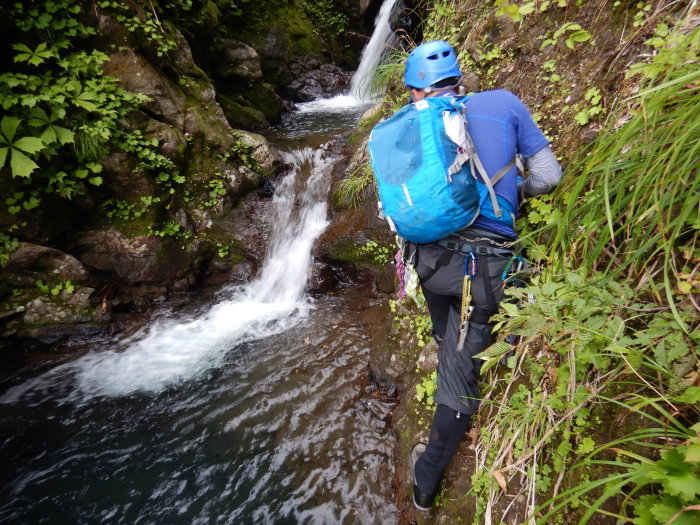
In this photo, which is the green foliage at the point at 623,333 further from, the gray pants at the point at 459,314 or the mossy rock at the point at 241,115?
the mossy rock at the point at 241,115

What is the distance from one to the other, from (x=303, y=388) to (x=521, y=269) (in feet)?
9.52

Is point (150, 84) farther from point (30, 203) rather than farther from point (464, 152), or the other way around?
point (464, 152)

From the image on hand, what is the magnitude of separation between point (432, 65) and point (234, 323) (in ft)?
15.1

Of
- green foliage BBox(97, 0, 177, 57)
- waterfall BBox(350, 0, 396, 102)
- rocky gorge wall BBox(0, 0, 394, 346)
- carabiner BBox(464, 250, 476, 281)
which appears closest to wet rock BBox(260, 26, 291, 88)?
waterfall BBox(350, 0, 396, 102)

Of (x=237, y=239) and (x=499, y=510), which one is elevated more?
(x=237, y=239)

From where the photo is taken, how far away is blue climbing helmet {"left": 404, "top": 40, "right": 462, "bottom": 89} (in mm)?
2104

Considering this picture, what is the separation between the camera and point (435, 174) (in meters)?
1.85

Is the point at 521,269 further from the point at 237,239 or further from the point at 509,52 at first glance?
the point at 237,239

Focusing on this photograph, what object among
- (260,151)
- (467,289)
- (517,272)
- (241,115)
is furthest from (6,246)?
(517,272)

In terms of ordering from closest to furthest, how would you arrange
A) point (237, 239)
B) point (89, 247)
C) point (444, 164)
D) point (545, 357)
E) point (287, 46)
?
point (444, 164) < point (545, 357) < point (89, 247) < point (237, 239) < point (287, 46)

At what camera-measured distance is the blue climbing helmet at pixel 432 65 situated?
2104mm

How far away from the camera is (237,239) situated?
244 inches

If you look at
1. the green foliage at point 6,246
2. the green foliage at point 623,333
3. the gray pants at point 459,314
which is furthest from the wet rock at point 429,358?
the green foliage at point 6,246

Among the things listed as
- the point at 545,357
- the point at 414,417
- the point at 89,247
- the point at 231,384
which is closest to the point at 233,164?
the point at 89,247
